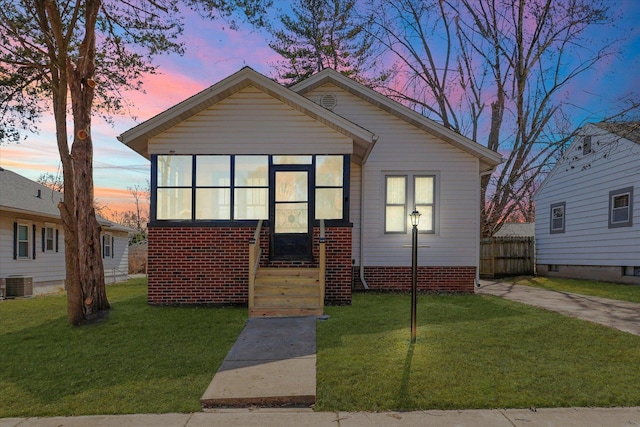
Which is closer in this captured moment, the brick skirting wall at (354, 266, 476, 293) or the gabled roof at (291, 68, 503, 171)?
the gabled roof at (291, 68, 503, 171)

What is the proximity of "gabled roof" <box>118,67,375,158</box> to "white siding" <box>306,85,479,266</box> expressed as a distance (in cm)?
226

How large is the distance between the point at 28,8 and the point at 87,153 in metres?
3.89

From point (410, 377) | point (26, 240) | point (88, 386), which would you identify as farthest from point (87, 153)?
point (26, 240)

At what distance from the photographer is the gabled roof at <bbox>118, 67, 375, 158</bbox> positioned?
8648 millimetres

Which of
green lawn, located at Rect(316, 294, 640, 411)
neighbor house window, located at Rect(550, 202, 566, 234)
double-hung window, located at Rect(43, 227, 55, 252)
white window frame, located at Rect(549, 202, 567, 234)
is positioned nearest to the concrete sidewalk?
green lawn, located at Rect(316, 294, 640, 411)

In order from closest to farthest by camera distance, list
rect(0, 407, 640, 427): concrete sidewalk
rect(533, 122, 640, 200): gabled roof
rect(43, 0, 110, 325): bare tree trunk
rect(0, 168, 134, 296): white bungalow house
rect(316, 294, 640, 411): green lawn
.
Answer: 1. rect(0, 407, 640, 427): concrete sidewalk
2. rect(316, 294, 640, 411): green lawn
3. rect(43, 0, 110, 325): bare tree trunk
4. rect(533, 122, 640, 200): gabled roof
5. rect(0, 168, 134, 296): white bungalow house

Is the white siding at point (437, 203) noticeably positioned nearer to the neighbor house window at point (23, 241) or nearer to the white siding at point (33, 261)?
the white siding at point (33, 261)

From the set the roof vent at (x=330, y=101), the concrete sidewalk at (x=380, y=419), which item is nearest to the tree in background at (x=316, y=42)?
the roof vent at (x=330, y=101)

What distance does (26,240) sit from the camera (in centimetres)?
1405

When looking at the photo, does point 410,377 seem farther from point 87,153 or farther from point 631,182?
point 631,182

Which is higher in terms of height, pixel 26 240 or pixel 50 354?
pixel 26 240

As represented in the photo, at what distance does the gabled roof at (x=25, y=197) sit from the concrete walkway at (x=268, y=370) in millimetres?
9339

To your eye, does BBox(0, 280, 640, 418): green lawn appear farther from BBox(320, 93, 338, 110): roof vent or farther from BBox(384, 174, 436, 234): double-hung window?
BBox(320, 93, 338, 110): roof vent

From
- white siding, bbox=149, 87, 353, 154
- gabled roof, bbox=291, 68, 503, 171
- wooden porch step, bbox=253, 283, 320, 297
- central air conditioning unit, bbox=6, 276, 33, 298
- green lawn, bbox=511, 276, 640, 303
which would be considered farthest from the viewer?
central air conditioning unit, bbox=6, 276, 33, 298
